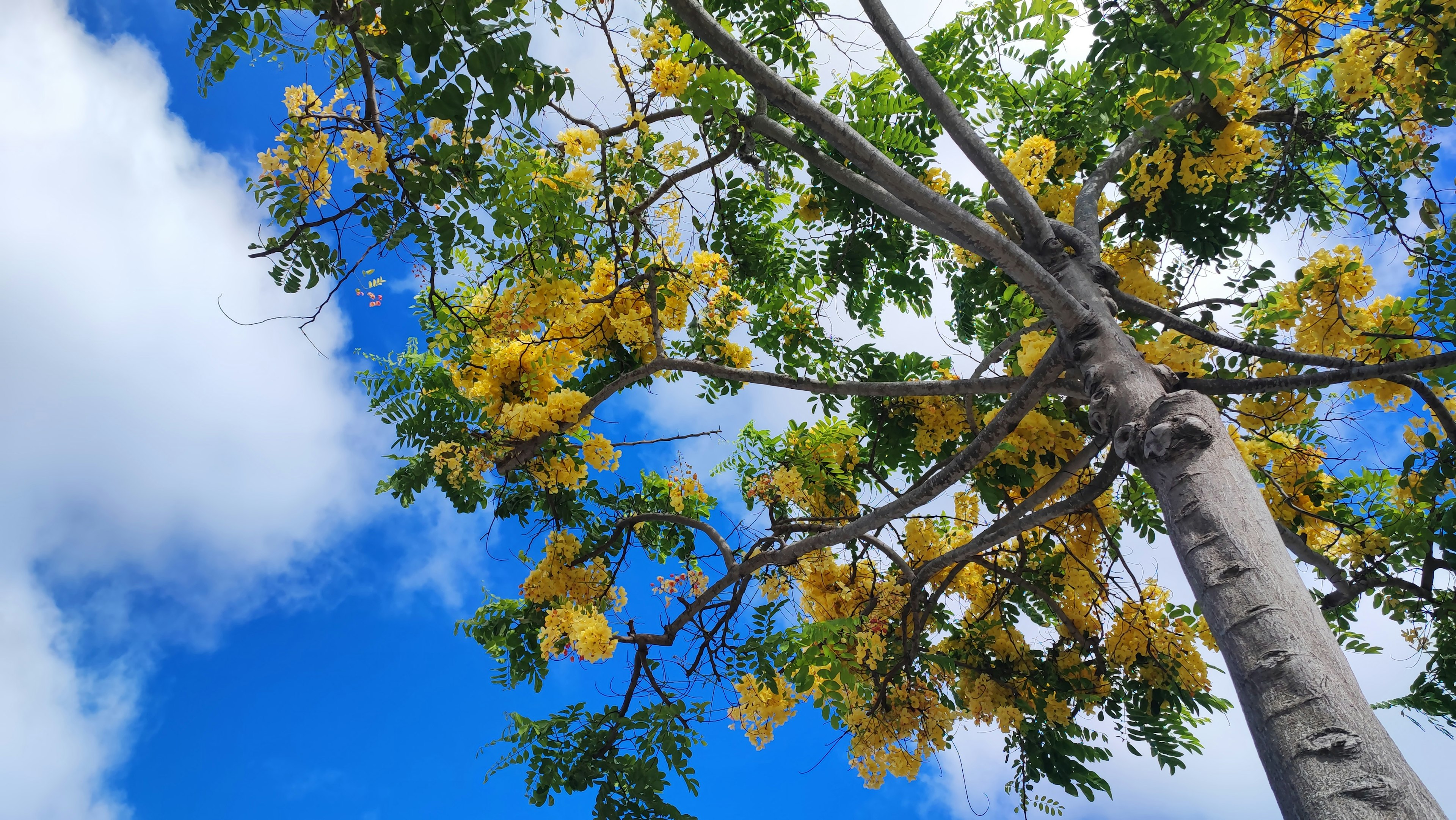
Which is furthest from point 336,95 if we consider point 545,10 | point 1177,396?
point 1177,396

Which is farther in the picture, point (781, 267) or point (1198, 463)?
point (781, 267)

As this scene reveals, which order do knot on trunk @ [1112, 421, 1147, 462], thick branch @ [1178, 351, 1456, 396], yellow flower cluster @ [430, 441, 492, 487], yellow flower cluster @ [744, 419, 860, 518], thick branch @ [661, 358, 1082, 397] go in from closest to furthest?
knot on trunk @ [1112, 421, 1147, 462] → thick branch @ [1178, 351, 1456, 396] → thick branch @ [661, 358, 1082, 397] → yellow flower cluster @ [430, 441, 492, 487] → yellow flower cluster @ [744, 419, 860, 518]

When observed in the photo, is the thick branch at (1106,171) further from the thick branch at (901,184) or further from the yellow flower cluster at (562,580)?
the yellow flower cluster at (562,580)

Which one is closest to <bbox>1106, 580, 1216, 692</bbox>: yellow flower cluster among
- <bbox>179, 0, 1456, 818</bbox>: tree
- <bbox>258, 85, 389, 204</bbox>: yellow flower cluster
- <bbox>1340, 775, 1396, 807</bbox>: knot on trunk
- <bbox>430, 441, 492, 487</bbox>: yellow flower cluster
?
<bbox>179, 0, 1456, 818</bbox>: tree

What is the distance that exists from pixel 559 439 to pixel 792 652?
5.49 feet

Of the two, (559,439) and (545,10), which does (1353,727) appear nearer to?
(545,10)

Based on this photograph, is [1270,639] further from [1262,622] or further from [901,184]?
[901,184]

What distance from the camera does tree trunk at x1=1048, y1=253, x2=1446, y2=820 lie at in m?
1.77

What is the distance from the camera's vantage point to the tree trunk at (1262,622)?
1.77 metres

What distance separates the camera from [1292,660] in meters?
1.97

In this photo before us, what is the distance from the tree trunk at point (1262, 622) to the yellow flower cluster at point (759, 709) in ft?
8.46

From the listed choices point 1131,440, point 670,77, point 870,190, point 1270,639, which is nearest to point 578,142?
point 670,77

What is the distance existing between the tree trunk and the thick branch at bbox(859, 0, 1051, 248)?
100 cm

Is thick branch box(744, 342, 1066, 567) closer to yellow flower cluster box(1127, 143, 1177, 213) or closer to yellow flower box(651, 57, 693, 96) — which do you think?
yellow flower cluster box(1127, 143, 1177, 213)
